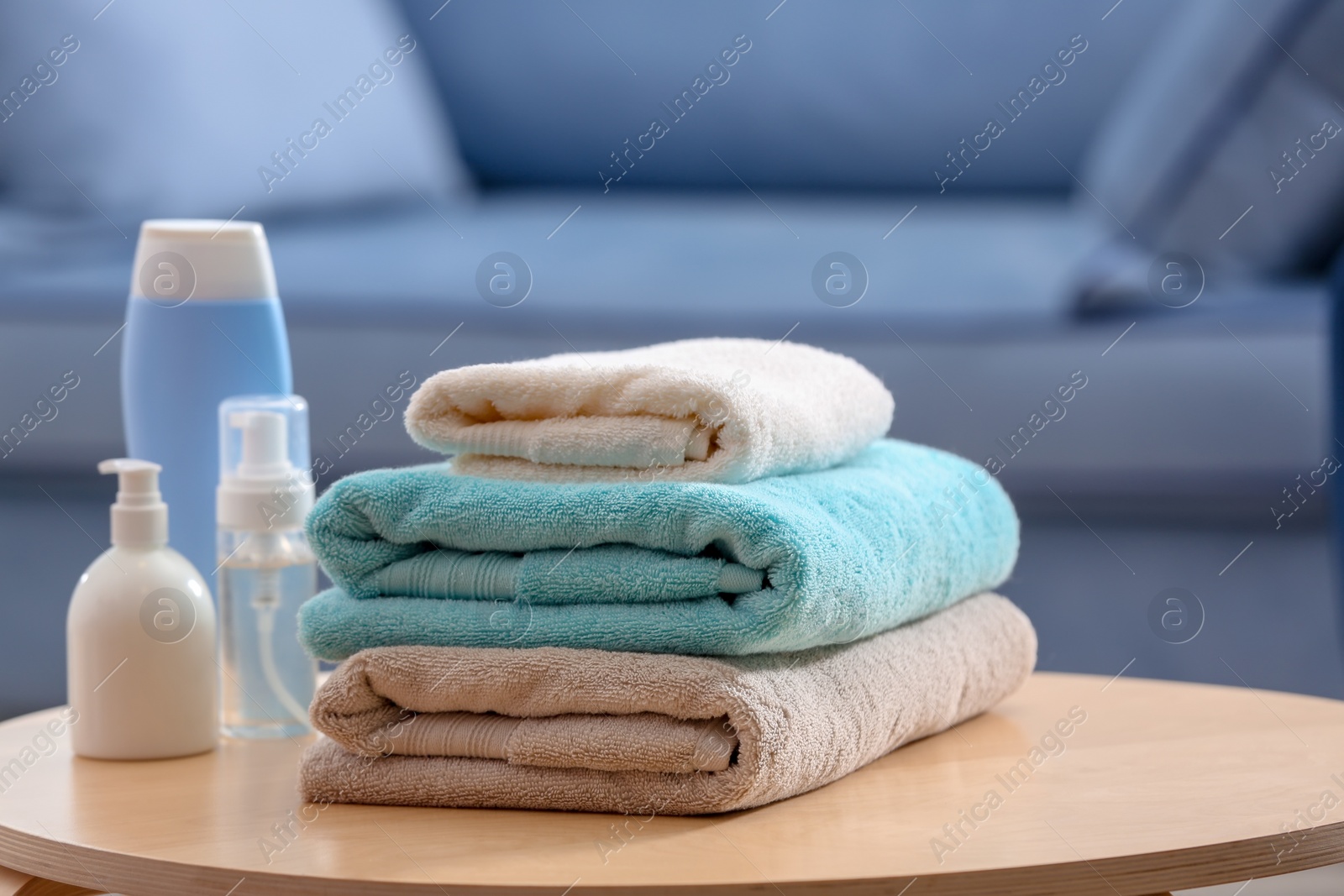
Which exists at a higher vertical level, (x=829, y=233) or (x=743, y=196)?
(x=743, y=196)

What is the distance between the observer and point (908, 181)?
2135 mm

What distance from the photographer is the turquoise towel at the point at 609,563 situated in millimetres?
584

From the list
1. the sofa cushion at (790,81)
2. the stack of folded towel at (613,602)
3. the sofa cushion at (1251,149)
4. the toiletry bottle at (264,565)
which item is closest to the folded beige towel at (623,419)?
the stack of folded towel at (613,602)

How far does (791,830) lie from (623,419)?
→ 0.61 feet

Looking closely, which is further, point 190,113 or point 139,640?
point 190,113

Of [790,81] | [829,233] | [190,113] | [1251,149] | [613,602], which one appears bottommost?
[613,602]

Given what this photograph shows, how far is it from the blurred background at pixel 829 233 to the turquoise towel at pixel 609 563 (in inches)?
31.3

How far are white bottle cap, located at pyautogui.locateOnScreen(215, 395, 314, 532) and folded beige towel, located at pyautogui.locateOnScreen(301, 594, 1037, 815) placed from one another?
13 cm

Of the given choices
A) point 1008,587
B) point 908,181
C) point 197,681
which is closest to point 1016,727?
point 197,681

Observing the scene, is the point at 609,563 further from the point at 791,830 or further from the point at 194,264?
the point at 194,264

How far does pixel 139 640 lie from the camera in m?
0.69

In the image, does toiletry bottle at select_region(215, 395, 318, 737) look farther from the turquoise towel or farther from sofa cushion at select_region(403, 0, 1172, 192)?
sofa cushion at select_region(403, 0, 1172, 192)

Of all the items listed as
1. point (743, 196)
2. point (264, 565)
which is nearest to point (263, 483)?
point (264, 565)

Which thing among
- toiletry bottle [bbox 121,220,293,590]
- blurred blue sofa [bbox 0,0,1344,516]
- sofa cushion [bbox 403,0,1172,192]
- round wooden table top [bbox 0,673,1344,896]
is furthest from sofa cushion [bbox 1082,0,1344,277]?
toiletry bottle [bbox 121,220,293,590]
